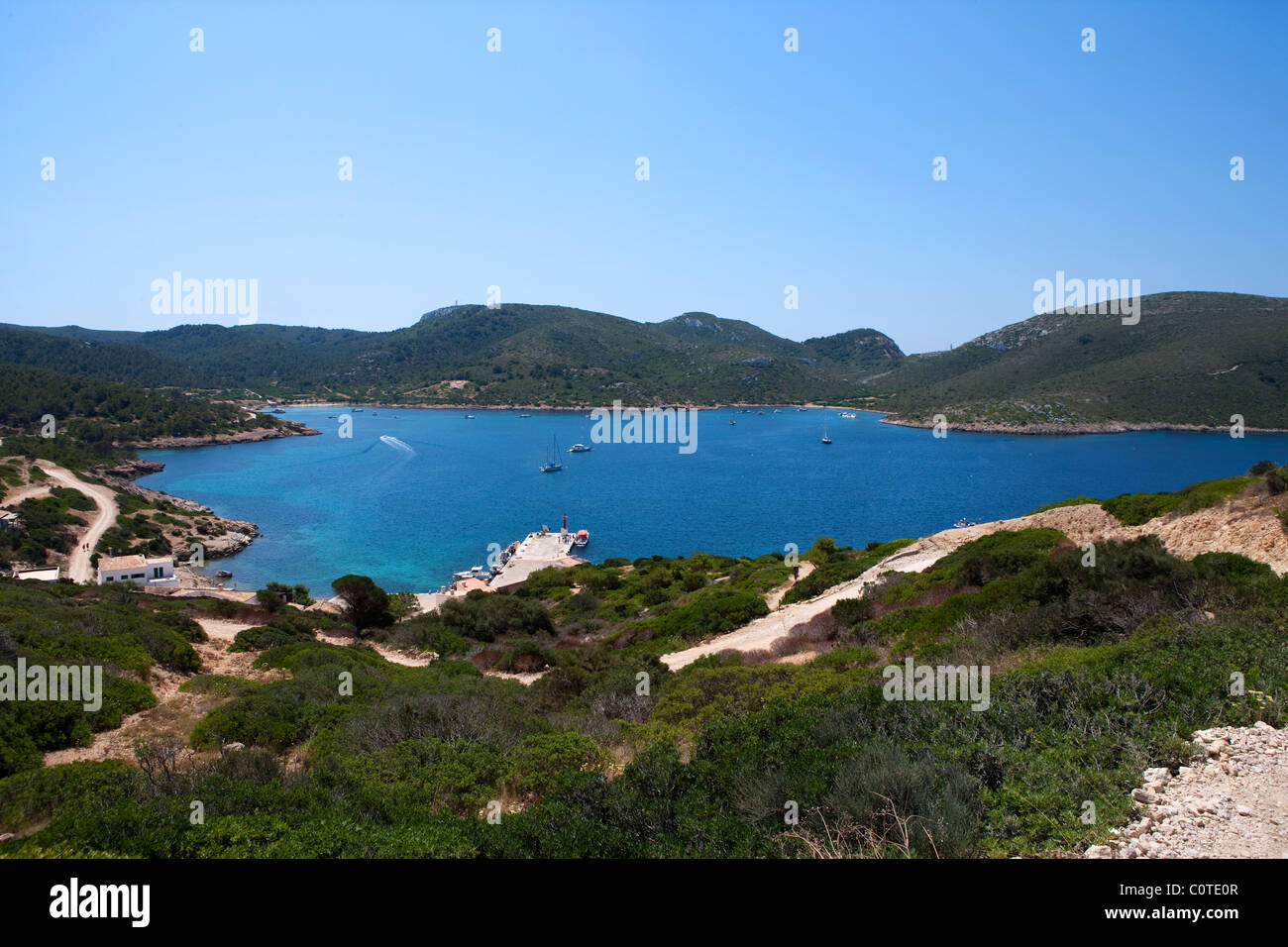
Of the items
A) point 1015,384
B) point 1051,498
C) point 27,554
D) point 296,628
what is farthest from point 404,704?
point 1015,384

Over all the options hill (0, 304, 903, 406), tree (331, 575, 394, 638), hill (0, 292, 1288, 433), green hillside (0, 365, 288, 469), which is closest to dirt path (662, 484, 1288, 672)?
tree (331, 575, 394, 638)

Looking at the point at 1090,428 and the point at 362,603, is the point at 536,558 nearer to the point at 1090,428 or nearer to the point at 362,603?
the point at 362,603

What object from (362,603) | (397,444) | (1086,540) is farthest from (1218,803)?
(397,444)

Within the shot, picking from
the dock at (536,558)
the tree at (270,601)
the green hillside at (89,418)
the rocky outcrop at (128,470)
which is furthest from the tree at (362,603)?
the green hillside at (89,418)

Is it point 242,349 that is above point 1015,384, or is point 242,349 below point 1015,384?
above

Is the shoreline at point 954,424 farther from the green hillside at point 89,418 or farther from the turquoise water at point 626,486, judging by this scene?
the green hillside at point 89,418

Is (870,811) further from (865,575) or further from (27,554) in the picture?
(27,554)
